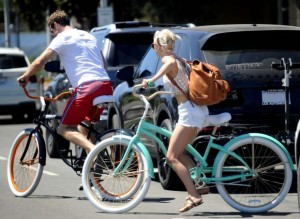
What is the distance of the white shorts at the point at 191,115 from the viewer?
966cm

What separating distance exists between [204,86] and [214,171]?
0.75 meters

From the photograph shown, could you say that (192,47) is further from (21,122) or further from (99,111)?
(21,122)

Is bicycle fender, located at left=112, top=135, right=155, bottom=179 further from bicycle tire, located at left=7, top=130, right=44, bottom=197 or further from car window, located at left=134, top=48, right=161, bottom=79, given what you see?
car window, located at left=134, top=48, right=161, bottom=79

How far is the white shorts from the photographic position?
9.66 m

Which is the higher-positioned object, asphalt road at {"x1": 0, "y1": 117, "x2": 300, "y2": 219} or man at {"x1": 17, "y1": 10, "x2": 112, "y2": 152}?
man at {"x1": 17, "y1": 10, "x2": 112, "y2": 152}

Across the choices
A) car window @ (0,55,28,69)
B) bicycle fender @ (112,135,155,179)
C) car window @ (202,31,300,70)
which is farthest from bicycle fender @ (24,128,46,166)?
car window @ (0,55,28,69)

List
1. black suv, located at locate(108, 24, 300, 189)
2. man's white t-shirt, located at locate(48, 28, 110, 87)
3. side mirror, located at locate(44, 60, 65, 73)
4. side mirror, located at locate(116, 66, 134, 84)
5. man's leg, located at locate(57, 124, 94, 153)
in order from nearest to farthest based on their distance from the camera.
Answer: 1. man's leg, located at locate(57, 124, 94, 153)
2. man's white t-shirt, located at locate(48, 28, 110, 87)
3. black suv, located at locate(108, 24, 300, 189)
4. side mirror, located at locate(116, 66, 134, 84)
5. side mirror, located at locate(44, 60, 65, 73)

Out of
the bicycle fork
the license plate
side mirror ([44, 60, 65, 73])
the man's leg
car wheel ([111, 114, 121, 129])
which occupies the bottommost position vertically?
car wheel ([111, 114, 121, 129])

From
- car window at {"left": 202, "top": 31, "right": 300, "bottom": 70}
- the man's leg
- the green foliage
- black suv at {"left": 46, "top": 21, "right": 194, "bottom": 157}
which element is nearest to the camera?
the man's leg

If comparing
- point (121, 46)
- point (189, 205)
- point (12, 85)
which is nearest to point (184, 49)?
point (189, 205)

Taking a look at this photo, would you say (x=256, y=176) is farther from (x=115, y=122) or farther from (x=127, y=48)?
(x=127, y=48)

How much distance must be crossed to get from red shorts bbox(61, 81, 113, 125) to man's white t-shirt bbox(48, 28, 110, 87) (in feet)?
0.23

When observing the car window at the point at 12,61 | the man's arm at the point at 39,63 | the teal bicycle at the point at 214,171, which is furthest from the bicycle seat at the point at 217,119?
the car window at the point at 12,61

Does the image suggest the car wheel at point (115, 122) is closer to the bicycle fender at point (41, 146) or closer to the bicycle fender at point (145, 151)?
the bicycle fender at point (41, 146)
